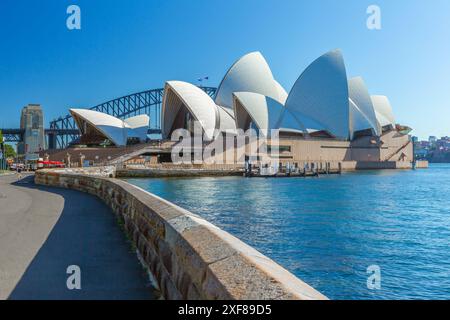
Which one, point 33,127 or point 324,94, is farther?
point 33,127

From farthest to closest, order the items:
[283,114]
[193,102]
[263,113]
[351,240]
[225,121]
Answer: [225,121] → [283,114] → [263,113] → [193,102] → [351,240]

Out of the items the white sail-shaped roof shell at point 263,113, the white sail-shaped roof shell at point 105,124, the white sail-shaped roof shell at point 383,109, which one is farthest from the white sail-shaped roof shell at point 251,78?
the white sail-shaped roof shell at point 383,109

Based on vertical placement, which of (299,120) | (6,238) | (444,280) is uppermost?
Result: (299,120)

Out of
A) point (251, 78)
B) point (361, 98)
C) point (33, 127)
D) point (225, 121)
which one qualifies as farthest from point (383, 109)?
point (33, 127)

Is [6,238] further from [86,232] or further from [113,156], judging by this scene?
[113,156]

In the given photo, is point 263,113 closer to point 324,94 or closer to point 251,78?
point 251,78

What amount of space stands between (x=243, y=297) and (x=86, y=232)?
6200mm

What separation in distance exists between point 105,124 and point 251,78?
103 feet

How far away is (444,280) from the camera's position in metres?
9.46

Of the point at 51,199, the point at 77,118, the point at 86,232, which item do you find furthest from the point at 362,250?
the point at 77,118

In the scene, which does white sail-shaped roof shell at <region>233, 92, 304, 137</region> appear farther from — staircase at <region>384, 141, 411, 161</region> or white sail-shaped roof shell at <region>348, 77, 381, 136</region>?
staircase at <region>384, 141, 411, 161</region>

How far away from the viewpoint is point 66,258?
597 cm

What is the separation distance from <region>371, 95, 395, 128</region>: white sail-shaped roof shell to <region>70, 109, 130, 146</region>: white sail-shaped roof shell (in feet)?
198

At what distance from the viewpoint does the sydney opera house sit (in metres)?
76.7
